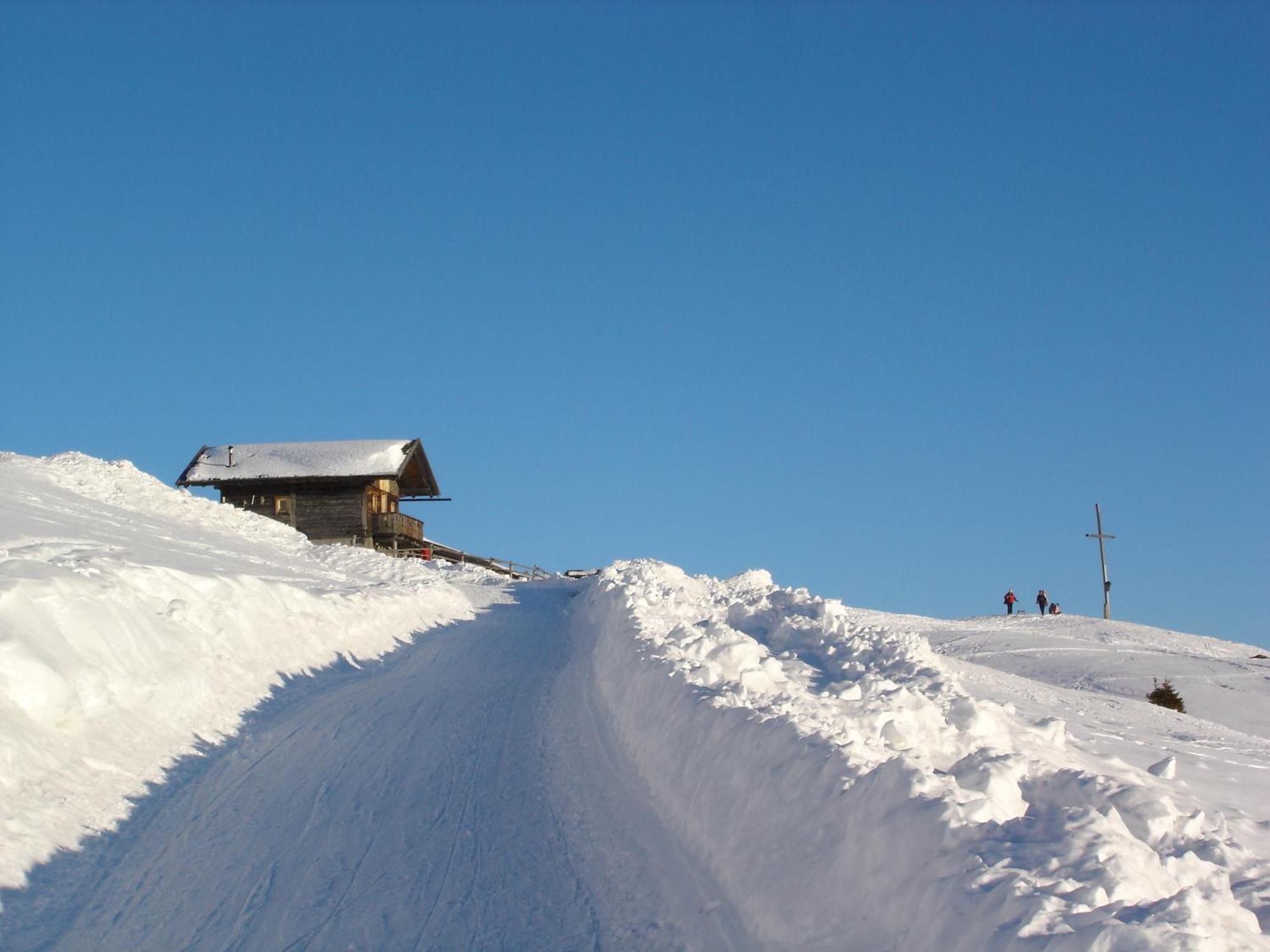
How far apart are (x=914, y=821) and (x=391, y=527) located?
132 feet

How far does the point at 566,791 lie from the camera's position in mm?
9336

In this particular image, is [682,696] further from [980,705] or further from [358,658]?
[358,658]

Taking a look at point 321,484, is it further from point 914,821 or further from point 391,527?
point 914,821

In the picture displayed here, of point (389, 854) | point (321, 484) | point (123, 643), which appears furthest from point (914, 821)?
point (321, 484)

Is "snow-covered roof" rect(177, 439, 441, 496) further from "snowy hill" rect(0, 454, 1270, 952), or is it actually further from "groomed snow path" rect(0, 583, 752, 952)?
"groomed snow path" rect(0, 583, 752, 952)

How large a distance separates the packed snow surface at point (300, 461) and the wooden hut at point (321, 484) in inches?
1.0

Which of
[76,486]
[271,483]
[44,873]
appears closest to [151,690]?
[44,873]

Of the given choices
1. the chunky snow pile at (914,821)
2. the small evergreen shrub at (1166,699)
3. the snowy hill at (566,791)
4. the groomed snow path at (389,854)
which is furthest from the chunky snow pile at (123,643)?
the small evergreen shrub at (1166,699)

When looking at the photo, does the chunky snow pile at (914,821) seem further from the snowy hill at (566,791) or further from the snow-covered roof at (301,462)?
the snow-covered roof at (301,462)

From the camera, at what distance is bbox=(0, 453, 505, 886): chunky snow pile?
27.9 ft

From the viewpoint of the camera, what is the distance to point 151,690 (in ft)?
36.3

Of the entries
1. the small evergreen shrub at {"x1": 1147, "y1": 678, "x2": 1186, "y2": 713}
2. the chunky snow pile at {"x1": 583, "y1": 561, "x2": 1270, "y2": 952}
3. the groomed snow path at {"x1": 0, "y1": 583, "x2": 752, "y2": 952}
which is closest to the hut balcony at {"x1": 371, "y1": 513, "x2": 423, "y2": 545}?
the small evergreen shrub at {"x1": 1147, "y1": 678, "x2": 1186, "y2": 713}

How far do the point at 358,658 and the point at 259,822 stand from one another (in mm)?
8387

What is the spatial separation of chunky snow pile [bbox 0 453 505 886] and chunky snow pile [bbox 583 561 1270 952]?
4463 mm
